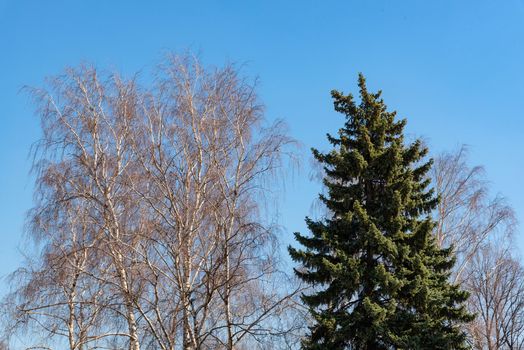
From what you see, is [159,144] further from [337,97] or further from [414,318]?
[414,318]

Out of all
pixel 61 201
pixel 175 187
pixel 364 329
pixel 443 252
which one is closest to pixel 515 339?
pixel 443 252

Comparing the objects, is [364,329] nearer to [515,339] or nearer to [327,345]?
[327,345]

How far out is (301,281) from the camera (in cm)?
1396

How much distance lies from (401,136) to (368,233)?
325 cm

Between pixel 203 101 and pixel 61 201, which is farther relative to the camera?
pixel 203 101

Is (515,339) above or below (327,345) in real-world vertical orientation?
above

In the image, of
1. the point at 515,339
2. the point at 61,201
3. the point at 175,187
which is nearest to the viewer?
the point at 61,201

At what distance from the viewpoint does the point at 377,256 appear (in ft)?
45.9

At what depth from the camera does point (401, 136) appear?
15.2 m

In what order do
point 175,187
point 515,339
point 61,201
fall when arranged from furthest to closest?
point 515,339, point 175,187, point 61,201

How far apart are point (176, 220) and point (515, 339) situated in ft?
73.5

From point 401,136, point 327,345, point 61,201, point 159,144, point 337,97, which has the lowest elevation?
point 327,345

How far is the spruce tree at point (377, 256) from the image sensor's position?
512 inches

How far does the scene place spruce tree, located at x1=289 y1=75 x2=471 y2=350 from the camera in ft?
42.7
